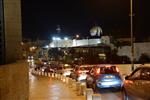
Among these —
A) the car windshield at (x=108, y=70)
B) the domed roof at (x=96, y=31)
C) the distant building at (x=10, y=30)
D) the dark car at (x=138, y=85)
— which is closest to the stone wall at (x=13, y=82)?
the distant building at (x=10, y=30)

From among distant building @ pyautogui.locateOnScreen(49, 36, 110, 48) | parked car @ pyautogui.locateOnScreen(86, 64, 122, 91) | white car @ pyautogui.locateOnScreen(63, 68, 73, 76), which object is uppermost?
distant building @ pyautogui.locateOnScreen(49, 36, 110, 48)

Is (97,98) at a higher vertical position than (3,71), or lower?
lower

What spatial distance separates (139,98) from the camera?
13.0 meters

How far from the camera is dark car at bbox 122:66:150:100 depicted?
12.4 meters

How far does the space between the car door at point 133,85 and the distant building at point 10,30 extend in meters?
3.90

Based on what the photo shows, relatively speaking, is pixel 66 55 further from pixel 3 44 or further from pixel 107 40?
pixel 3 44

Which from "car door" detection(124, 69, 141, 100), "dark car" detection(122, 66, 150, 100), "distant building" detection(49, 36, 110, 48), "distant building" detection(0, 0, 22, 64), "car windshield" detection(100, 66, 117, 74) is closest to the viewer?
"distant building" detection(0, 0, 22, 64)

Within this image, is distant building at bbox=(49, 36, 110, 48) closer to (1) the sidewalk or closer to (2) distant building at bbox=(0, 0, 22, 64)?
(1) the sidewalk

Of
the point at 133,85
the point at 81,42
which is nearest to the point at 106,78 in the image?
the point at 133,85

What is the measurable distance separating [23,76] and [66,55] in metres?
79.4

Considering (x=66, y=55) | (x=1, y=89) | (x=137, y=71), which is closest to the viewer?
(x=1, y=89)

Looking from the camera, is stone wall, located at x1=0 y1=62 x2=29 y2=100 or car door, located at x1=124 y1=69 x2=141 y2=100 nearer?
stone wall, located at x1=0 y1=62 x2=29 y2=100

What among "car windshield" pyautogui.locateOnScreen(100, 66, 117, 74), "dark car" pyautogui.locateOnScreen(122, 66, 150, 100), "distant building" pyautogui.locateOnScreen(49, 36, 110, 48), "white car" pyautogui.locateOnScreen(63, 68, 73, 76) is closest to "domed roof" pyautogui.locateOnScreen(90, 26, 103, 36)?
"distant building" pyautogui.locateOnScreen(49, 36, 110, 48)

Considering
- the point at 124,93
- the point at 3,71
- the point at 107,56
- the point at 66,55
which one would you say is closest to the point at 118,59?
the point at 107,56
